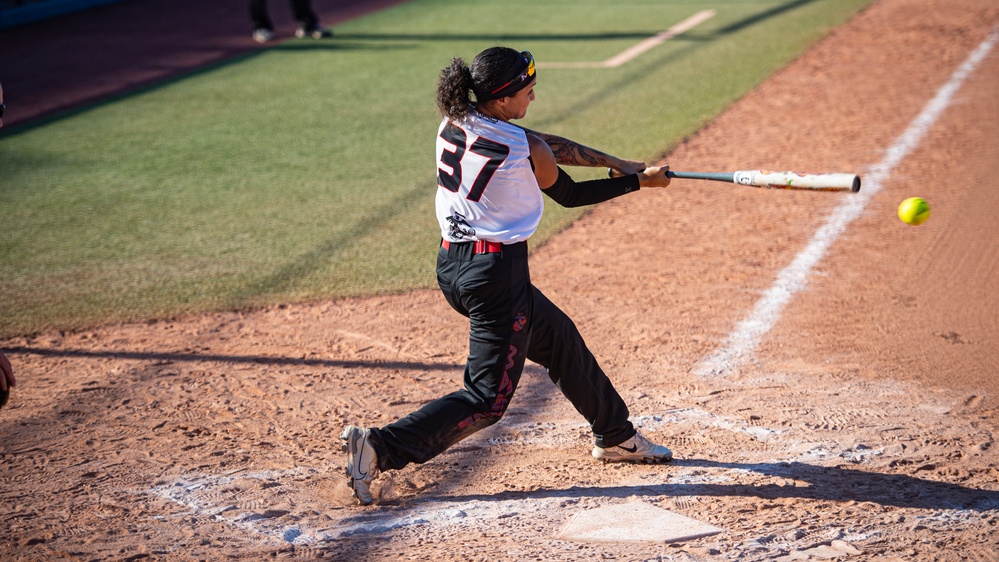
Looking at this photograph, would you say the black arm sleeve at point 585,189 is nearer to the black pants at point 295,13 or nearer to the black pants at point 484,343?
the black pants at point 484,343

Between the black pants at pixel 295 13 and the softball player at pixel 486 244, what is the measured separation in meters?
11.3

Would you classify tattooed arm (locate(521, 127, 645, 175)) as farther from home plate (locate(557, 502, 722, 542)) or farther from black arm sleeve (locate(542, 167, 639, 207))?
home plate (locate(557, 502, 722, 542))

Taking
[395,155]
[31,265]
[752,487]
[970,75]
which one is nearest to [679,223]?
[395,155]

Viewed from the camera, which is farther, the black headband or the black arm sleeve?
the black arm sleeve

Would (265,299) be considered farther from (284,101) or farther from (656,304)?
(284,101)

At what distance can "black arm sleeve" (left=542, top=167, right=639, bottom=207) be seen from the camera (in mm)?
3781

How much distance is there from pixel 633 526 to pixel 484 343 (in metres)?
0.88

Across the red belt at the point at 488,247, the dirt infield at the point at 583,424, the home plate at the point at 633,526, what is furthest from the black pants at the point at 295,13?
the home plate at the point at 633,526

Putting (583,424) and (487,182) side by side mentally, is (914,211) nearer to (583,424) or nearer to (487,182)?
(583,424)

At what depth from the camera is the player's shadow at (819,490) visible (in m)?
3.65

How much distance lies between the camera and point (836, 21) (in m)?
14.6

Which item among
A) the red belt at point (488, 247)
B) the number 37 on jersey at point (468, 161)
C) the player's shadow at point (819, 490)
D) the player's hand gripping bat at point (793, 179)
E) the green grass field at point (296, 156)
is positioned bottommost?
the player's shadow at point (819, 490)

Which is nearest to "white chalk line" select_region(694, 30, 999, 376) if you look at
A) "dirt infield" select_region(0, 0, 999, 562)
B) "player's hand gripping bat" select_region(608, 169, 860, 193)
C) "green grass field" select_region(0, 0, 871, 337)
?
"dirt infield" select_region(0, 0, 999, 562)

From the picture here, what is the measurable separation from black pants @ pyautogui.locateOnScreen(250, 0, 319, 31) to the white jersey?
11367 millimetres
